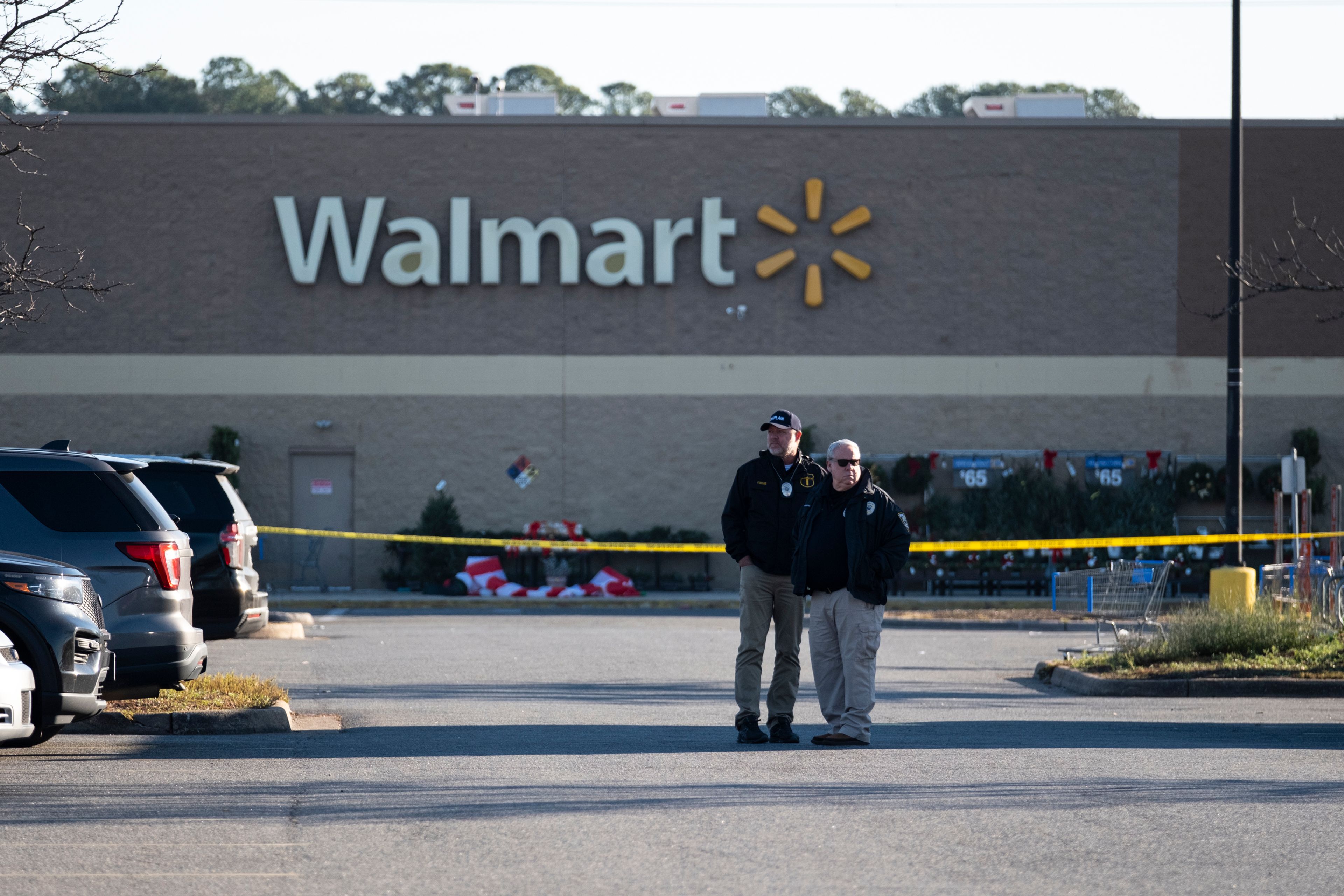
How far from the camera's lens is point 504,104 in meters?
30.2

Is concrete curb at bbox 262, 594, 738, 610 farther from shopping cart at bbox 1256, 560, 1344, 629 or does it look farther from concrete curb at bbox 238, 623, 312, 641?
shopping cart at bbox 1256, 560, 1344, 629

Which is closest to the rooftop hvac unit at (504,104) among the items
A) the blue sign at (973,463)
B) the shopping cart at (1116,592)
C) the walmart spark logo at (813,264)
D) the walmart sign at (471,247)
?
the walmart sign at (471,247)

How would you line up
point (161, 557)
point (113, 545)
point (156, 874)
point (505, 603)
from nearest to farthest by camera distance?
point (156, 874), point (113, 545), point (161, 557), point (505, 603)

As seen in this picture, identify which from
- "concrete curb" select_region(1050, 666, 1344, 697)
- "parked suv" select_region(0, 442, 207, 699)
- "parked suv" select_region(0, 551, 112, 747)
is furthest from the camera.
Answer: "concrete curb" select_region(1050, 666, 1344, 697)

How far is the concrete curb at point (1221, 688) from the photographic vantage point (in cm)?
1352

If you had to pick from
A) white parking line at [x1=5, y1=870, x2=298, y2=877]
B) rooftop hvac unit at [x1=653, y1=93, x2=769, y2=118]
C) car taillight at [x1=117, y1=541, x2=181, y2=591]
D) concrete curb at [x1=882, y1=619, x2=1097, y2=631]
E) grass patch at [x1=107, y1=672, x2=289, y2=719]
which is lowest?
concrete curb at [x1=882, y1=619, x2=1097, y2=631]

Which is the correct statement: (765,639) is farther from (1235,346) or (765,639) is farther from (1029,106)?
(1029,106)

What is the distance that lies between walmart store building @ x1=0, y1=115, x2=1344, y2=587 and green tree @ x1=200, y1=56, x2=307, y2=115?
Result: 57.2 m

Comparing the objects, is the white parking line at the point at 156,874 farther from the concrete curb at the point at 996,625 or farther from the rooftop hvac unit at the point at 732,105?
the rooftop hvac unit at the point at 732,105

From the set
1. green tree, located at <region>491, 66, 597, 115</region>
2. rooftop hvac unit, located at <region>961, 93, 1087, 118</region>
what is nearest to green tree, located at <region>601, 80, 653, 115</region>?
green tree, located at <region>491, 66, 597, 115</region>

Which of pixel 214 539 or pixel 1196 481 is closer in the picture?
pixel 214 539

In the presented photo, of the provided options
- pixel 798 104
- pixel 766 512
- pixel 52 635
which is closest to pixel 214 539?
pixel 52 635

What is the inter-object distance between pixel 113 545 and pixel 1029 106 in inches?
979

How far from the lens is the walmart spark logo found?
27797mm
